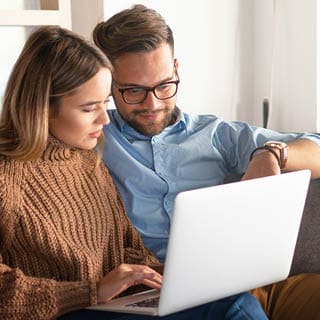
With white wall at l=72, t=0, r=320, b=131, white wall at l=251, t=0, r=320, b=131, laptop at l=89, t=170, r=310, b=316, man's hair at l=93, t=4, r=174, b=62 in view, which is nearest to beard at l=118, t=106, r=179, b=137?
man's hair at l=93, t=4, r=174, b=62

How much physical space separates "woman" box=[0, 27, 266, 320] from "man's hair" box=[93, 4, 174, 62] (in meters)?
0.21

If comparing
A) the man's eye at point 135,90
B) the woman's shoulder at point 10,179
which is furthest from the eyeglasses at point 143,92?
the woman's shoulder at point 10,179

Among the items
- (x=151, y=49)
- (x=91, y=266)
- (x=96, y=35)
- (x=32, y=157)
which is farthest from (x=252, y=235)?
(x=96, y=35)

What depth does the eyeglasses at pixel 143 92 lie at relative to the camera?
5.88 feet

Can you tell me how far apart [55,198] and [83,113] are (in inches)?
7.6

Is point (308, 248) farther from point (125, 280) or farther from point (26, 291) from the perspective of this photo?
point (26, 291)

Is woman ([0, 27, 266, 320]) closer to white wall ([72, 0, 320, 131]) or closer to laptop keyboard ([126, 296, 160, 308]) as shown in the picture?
laptop keyboard ([126, 296, 160, 308])

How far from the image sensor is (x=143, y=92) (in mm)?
1796

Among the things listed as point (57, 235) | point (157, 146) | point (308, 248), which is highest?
point (157, 146)

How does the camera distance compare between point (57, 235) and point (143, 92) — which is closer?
point (57, 235)

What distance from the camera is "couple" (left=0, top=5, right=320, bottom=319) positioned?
4.87ft

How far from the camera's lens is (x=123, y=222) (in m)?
1.72

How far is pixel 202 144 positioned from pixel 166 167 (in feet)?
0.39

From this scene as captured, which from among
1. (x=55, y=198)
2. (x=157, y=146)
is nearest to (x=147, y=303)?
(x=55, y=198)
